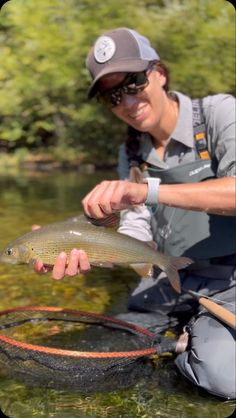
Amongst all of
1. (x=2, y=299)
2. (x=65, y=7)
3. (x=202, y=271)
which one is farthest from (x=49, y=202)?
(x=65, y=7)

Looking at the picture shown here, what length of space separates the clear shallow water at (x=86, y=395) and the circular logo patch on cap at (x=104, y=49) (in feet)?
6.62

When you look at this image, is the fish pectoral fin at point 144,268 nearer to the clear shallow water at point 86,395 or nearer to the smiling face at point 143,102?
the clear shallow water at point 86,395

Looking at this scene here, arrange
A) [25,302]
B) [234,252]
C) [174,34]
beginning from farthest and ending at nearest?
[174,34] → [25,302] → [234,252]

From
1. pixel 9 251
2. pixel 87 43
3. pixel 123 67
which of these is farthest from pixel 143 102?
pixel 87 43

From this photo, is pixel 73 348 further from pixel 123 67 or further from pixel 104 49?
pixel 104 49

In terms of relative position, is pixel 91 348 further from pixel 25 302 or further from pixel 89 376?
pixel 25 302

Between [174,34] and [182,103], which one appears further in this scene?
[174,34]

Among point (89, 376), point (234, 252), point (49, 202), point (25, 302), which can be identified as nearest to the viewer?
point (89, 376)

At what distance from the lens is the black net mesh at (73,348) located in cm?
283

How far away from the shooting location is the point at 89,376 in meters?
2.93

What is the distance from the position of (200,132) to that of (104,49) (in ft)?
2.82

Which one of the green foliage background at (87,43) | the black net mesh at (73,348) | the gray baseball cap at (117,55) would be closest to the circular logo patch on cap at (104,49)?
the gray baseball cap at (117,55)

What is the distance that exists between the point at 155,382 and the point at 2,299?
1.91m

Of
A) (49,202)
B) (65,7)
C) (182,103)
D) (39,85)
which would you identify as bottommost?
(49,202)
